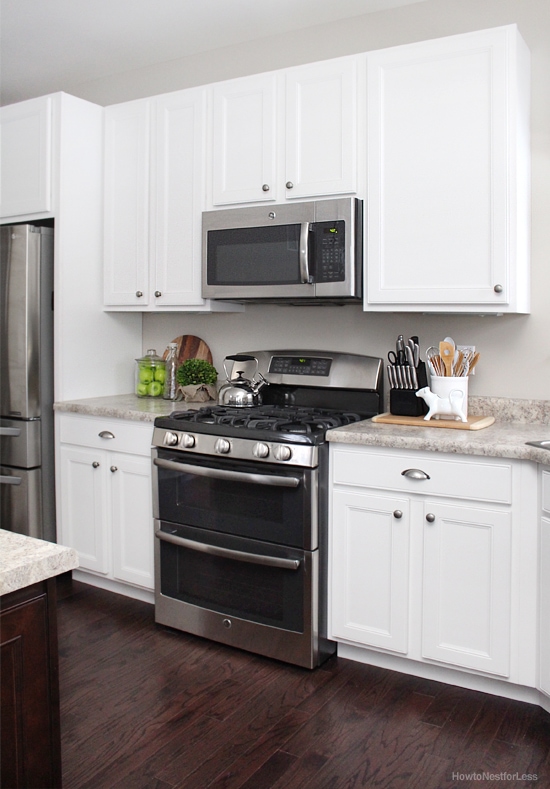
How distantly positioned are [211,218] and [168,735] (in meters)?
2.09

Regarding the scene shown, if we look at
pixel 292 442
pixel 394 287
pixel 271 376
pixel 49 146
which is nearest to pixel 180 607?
pixel 292 442

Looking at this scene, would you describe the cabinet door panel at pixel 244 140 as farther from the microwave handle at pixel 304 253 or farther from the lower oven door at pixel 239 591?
the lower oven door at pixel 239 591

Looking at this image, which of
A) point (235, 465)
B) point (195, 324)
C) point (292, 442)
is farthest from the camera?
point (195, 324)

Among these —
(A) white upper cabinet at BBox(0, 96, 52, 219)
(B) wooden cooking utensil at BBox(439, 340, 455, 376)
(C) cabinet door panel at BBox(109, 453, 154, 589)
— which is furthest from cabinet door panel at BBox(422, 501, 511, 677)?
(A) white upper cabinet at BBox(0, 96, 52, 219)

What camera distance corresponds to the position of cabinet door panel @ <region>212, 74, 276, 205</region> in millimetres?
2945

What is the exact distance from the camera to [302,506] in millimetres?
2510

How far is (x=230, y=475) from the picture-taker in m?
2.65

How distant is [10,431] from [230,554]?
1399 millimetres

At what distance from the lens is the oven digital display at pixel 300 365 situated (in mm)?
3146

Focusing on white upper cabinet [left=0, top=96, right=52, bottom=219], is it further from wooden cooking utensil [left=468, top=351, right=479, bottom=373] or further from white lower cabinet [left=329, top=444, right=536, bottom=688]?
wooden cooking utensil [left=468, top=351, right=479, bottom=373]

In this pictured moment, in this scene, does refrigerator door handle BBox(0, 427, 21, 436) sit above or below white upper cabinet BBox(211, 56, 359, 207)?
below

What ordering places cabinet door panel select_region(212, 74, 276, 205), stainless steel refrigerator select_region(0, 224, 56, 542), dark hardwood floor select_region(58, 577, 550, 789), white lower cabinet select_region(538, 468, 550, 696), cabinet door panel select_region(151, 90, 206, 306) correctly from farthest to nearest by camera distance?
stainless steel refrigerator select_region(0, 224, 56, 542) < cabinet door panel select_region(151, 90, 206, 306) < cabinet door panel select_region(212, 74, 276, 205) < white lower cabinet select_region(538, 468, 550, 696) < dark hardwood floor select_region(58, 577, 550, 789)

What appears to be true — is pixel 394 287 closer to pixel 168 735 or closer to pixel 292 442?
pixel 292 442

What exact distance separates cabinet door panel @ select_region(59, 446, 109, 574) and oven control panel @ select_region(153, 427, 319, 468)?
0.51 metres
